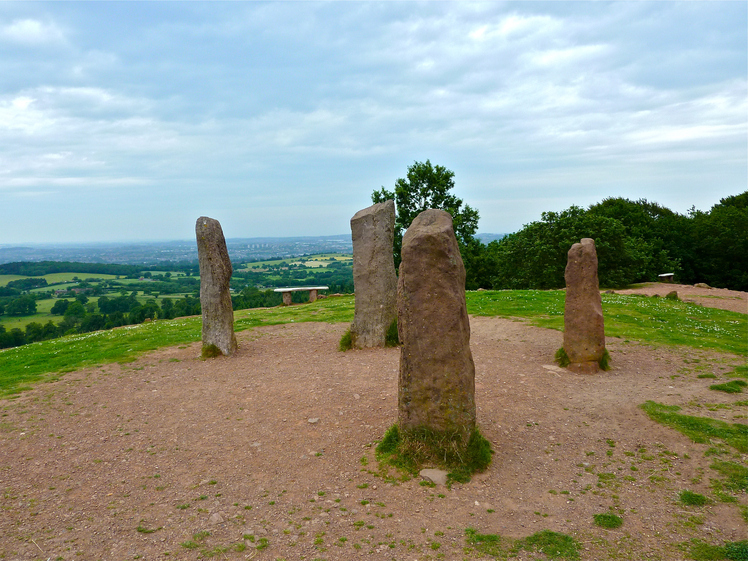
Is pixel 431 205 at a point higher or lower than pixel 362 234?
higher

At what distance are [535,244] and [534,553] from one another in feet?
96.6

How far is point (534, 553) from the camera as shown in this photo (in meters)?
4.95

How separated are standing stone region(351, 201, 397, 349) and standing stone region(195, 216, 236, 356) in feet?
11.9

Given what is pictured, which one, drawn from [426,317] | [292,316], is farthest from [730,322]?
[292,316]

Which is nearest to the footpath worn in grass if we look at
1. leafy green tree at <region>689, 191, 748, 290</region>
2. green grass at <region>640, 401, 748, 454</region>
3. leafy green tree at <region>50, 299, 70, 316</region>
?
green grass at <region>640, 401, 748, 454</region>

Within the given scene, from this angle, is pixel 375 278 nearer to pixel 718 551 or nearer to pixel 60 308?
pixel 718 551

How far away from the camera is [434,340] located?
22.4ft

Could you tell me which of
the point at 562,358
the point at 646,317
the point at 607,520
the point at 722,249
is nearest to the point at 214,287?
the point at 562,358

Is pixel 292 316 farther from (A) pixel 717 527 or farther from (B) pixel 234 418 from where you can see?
(A) pixel 717 527

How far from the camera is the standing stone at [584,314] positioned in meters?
10.7

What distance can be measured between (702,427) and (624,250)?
25.1 m

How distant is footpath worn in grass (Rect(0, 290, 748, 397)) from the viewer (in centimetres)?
1301

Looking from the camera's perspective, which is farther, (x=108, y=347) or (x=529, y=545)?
(x=108, y=347)

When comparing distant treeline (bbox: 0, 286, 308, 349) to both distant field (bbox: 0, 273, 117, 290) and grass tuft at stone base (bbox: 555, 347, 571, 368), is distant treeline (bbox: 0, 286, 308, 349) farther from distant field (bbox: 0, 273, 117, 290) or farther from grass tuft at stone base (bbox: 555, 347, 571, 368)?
distant field (bbox: 0, 273, 117, 290)
